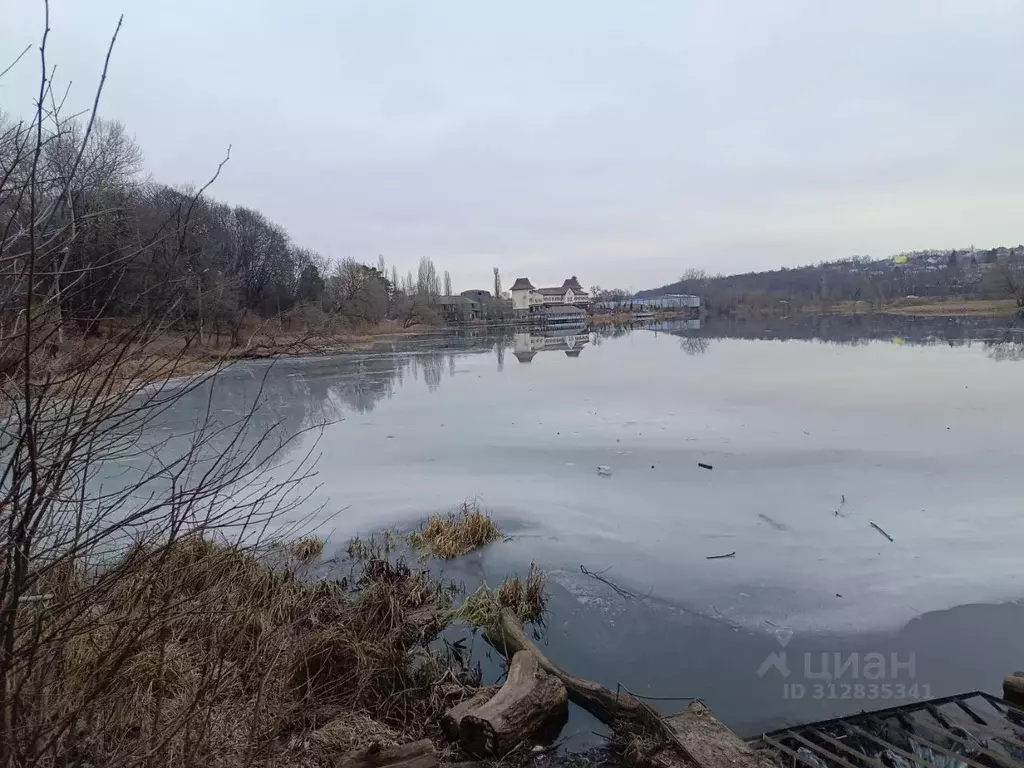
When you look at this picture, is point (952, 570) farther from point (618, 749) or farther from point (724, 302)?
point (724, 302)

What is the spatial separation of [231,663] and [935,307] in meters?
77.8

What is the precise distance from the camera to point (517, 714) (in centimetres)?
332

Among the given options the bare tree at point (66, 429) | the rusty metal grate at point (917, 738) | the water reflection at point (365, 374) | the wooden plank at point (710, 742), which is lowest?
the rusty metal grate at point (917, 738)

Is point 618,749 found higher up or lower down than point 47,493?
lower down

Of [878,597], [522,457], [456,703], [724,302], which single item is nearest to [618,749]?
[456,703]

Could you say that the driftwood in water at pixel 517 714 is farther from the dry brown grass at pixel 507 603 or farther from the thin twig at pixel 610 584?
the thin twig at pixel 610 584

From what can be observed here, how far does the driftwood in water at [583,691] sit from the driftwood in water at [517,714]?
0.11m

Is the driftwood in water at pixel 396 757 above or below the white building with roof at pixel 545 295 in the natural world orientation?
below

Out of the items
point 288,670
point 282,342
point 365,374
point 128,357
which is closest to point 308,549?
point 288,670

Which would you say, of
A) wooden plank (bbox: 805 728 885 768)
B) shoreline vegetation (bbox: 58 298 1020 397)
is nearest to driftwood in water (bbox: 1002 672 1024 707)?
wooden plank (bbox: 805 728 885 768)

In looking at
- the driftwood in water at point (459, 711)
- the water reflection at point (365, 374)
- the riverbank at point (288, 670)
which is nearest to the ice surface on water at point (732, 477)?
the water reflection at point (365, 374)

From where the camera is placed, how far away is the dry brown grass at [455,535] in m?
5.88

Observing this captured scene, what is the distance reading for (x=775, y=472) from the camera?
7.93 m

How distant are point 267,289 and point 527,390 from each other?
2854 centimetres
